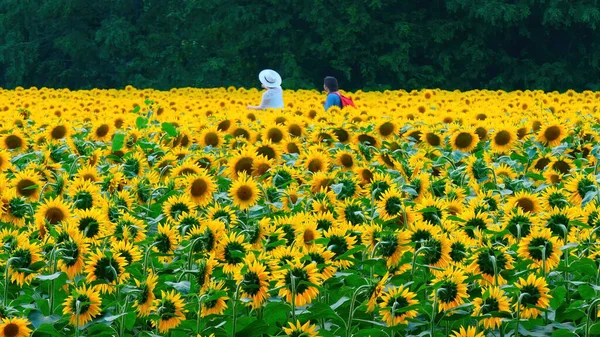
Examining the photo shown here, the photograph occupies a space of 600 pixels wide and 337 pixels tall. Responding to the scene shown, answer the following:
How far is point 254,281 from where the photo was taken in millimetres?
3486

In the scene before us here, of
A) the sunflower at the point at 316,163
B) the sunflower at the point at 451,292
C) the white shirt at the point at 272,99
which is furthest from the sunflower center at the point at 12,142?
the white shirt at the point at 272,99

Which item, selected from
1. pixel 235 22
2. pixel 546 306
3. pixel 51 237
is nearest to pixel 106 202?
pixel 51 237

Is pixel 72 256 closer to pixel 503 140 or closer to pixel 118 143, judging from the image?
pixel 118 143

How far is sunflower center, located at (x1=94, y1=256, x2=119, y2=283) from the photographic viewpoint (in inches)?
149

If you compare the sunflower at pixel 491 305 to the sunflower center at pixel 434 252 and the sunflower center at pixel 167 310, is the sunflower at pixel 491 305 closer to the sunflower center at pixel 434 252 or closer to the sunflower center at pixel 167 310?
the sunflower center at pixel 434 252

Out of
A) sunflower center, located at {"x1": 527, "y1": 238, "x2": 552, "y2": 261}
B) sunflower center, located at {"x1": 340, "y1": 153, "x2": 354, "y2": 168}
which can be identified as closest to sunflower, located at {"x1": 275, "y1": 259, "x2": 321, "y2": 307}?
sunflower center, located at {"x1": 527, "y1": 238, "x2": 552, "y2": 261}

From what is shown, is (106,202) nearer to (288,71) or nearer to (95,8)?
(288,71)

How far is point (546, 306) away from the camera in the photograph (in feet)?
11.7

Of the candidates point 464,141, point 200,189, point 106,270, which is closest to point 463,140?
point 464,141

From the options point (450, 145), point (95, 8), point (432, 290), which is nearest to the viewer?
point (432, 290)

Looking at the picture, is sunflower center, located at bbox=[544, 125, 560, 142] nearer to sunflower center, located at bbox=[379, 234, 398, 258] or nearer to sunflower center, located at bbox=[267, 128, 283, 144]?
sunflower center, located at bbox=[267, 128, 283, 144]

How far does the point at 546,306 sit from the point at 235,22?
28.6 metres

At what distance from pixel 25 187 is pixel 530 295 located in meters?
2.97

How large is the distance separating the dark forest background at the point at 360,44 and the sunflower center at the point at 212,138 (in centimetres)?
2106
